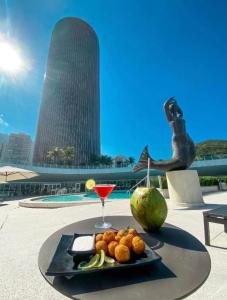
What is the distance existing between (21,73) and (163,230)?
786 inches

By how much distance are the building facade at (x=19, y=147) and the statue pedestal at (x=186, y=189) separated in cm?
6292

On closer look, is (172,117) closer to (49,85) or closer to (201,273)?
(201,273)

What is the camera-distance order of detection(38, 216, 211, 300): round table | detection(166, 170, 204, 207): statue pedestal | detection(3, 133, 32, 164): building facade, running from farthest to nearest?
detection(3, 133, 32, 164): building facade → detection(166, 170, 204, 207): statue pedestal → detection(38, 216, 211, 300): round table

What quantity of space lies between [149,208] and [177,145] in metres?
5.04

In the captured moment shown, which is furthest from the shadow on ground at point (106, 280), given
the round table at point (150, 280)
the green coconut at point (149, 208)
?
the green coconut at point (149, 208)

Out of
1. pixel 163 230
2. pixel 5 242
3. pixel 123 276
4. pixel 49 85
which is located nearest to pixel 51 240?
pixel 123 276

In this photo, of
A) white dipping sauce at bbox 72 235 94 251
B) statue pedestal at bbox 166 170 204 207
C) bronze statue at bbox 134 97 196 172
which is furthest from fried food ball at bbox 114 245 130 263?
bronze statue at bbox 134 97 196 172

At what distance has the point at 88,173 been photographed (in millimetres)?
27344

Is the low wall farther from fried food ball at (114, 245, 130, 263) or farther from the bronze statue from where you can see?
fried food ball at (114, 245, 130, 263)

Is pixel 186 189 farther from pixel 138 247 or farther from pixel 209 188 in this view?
pixel 209 188

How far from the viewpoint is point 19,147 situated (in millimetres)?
63000

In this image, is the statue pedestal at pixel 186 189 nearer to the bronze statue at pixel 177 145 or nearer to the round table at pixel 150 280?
the bronze statue at pixel 177 145

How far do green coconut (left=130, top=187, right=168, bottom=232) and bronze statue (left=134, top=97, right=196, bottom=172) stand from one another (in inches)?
182

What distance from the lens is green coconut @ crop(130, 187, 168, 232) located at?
4.52 ft
